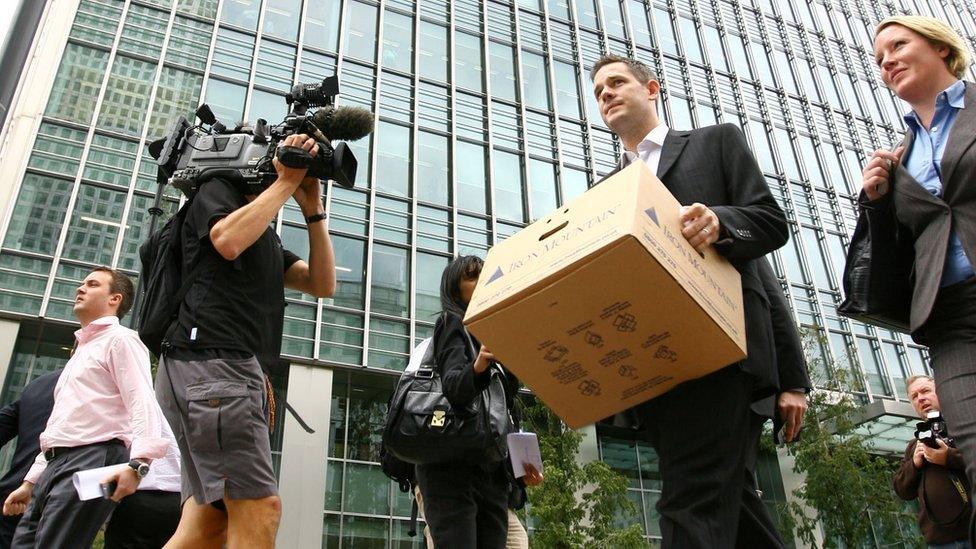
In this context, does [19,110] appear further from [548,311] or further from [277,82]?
[548,311]

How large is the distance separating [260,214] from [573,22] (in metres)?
23.5

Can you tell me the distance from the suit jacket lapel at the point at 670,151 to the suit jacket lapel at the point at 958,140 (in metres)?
0.87

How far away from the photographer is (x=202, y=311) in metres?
3.08

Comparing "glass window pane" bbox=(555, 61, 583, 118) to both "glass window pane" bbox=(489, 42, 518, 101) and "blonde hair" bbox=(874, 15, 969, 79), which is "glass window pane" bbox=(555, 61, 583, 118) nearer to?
"glass window pane" bbox=(489, 42, 518, 101)

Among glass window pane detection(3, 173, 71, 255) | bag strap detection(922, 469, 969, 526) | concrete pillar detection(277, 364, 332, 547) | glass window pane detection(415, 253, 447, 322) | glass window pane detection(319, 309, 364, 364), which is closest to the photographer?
bag strap detection(922, 469, 969, 526)

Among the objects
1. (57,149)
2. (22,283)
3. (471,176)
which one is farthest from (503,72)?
(22,283)

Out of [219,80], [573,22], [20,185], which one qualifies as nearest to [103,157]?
[20,185]

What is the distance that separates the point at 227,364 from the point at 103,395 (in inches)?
67.1

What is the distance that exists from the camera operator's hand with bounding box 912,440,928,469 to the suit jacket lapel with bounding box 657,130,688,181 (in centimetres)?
332

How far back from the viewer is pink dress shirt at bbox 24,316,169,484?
411 centimetres

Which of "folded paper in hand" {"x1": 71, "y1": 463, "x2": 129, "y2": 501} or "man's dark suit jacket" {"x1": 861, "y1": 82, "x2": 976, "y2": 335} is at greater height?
"man's dark suit jacket" {"x1": 861, "y1": 82, "x2": 976, "y2": 335}

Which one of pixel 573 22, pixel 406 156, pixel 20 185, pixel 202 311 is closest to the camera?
pixel 202 311

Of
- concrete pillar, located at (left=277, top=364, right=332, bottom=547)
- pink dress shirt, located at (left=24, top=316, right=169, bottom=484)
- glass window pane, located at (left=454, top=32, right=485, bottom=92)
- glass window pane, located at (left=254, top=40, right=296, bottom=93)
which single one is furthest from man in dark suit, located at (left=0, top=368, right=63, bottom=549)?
glass window pane, located at (left=454, top=32, right=485, bottom=92)

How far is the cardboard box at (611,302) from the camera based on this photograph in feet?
7.05
